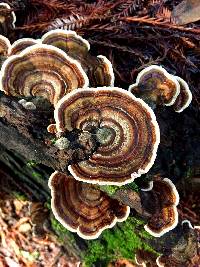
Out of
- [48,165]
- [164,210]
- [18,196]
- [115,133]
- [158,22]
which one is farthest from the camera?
[18,196]

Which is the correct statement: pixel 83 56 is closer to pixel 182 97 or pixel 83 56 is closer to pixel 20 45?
pixel 20 45

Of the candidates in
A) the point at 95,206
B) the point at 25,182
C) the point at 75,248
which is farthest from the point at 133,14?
the point at 75,248

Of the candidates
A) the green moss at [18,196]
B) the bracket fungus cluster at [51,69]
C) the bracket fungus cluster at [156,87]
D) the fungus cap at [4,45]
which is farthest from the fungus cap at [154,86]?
the green moss at [18,196]

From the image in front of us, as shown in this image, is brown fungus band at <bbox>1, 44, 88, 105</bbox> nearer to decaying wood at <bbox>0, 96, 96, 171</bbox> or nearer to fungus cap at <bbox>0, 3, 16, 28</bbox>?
decaying wood at <bbox>0, 96, 96, 171</bbox>

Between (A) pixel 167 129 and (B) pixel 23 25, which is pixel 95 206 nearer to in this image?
(A) pixel 167 129

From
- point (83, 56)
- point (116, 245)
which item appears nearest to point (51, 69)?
point (83, 56)

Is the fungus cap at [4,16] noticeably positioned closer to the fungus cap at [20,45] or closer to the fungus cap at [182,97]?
the fungus cap at [20,45]
